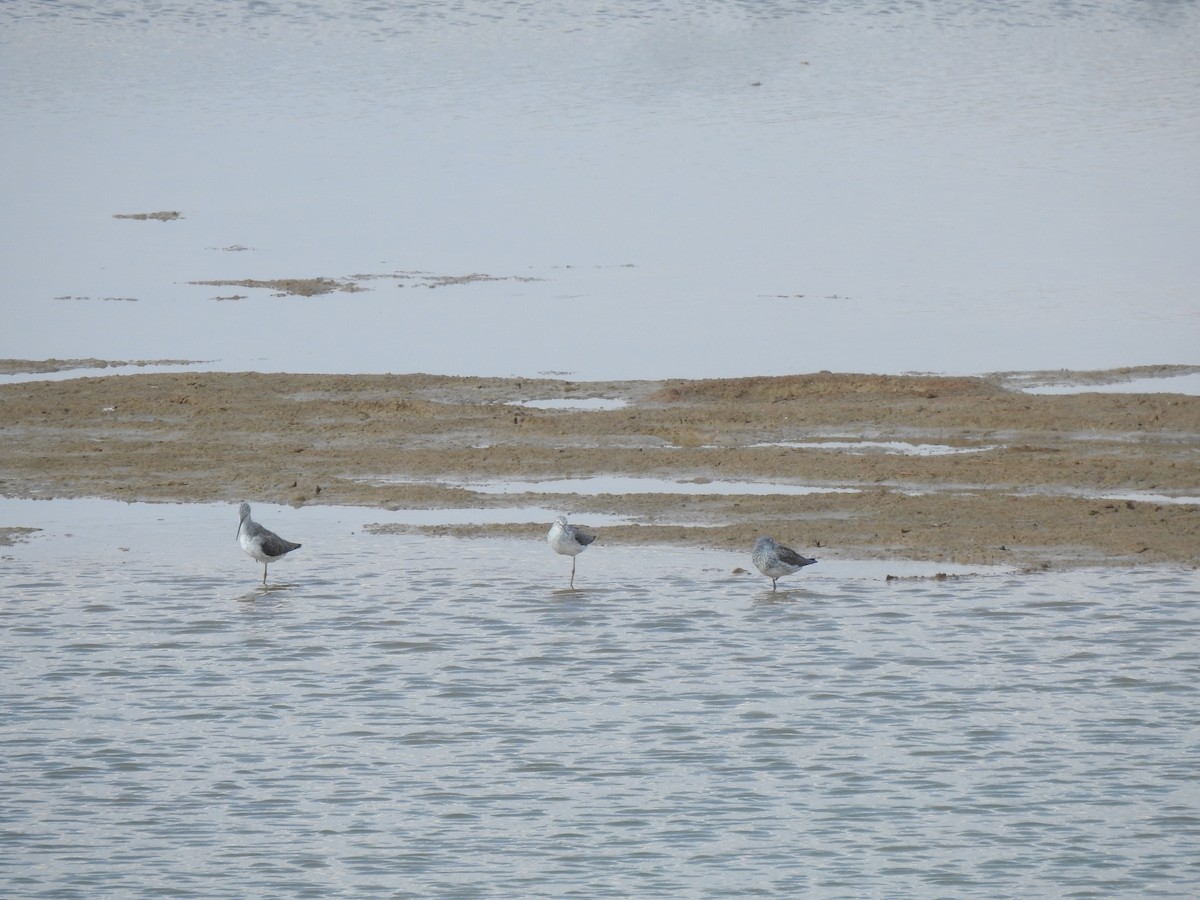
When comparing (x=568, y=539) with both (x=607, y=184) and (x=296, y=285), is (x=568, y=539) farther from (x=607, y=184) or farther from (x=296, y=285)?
(x=607, y=184)

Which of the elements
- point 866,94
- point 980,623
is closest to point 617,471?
point 980,623

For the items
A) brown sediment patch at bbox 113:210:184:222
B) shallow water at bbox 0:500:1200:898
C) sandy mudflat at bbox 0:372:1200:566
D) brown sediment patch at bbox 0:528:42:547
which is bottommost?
shallow water at bbox 0:500:1200:898

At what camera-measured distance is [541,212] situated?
33.0 meters

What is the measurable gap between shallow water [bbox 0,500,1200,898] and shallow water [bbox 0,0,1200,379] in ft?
22.5

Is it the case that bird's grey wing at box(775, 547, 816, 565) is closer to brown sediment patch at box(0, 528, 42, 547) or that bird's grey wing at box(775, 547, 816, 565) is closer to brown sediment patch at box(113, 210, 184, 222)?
brown sediment patch at box(0, 528, 42, 547)

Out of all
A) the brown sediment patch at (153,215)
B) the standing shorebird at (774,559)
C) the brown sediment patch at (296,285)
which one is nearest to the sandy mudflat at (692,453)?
the standing shorebird at (774,559)

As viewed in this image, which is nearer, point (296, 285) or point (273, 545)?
point (273, 545)

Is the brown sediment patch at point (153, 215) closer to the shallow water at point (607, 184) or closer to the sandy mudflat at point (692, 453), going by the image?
the shallow water at point (607, 184)

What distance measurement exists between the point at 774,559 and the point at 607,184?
2345 centimetres

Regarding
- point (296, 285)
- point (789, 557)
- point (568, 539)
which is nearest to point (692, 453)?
point (568, 539)

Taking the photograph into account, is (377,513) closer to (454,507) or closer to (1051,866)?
(454,507)

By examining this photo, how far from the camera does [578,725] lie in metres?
11.0

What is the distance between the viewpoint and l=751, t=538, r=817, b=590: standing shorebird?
43.1 ft

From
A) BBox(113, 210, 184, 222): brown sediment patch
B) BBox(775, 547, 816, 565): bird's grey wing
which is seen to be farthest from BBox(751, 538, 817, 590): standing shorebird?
BBox(113, 210, 184, 222): brown sediment patch
